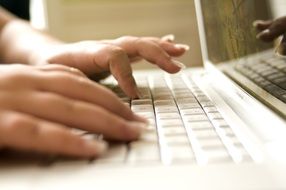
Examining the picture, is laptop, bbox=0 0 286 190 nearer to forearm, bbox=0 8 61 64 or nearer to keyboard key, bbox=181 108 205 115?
keyboard key, bbox=181 108 205 115

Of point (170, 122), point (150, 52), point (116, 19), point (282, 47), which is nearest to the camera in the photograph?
point (170, 122)

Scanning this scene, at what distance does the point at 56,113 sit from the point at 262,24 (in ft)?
1.09

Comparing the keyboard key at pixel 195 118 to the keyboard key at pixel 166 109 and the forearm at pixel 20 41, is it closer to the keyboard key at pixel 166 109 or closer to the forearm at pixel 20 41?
A: the keyboard key at pixel 166 109

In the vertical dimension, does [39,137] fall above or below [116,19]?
below

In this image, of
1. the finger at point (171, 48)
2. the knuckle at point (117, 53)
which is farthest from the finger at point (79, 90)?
the finger at point (171, 48)

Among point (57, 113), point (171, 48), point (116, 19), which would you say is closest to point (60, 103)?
point (57, 113)

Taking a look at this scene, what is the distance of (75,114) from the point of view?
33 cm

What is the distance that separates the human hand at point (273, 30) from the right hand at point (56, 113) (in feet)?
0.74

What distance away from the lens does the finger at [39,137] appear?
295 mm

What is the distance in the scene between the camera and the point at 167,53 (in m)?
0.67

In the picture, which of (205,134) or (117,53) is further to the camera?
(117,53)

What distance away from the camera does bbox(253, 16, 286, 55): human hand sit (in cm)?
50

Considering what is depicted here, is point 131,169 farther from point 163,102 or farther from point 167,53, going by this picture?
point 167,53

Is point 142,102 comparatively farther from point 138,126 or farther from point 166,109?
point 138,126
